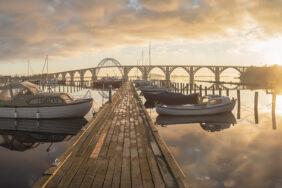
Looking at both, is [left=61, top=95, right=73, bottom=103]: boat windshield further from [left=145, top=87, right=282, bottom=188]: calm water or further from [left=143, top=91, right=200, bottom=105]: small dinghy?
[left=143, top=91, right=200, bottom=105]: small dinghy

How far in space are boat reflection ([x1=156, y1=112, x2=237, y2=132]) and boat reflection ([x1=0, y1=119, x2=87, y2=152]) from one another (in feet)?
28.0

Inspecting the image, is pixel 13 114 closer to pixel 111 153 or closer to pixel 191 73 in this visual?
pixel 111 153

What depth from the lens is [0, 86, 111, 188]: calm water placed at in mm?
10320

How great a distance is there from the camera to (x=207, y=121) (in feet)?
69.3

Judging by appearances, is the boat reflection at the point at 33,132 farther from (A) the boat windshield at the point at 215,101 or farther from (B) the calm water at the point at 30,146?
(A) the boat windshield at the point at 215,101

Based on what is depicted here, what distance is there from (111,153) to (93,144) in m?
1.43

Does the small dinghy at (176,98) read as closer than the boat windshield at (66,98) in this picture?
No

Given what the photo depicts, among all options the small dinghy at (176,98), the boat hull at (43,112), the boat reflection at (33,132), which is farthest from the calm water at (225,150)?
the boat hull at (43,112)

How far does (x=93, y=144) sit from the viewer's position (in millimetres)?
9242

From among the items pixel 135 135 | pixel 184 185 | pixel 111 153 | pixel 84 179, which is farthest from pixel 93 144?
pixel 184 185

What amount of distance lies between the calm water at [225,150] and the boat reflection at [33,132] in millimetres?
8228

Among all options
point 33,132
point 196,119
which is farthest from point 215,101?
point 33,132

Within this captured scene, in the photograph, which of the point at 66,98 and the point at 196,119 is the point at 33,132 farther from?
the point at 196,119

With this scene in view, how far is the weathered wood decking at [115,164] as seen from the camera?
592cm
